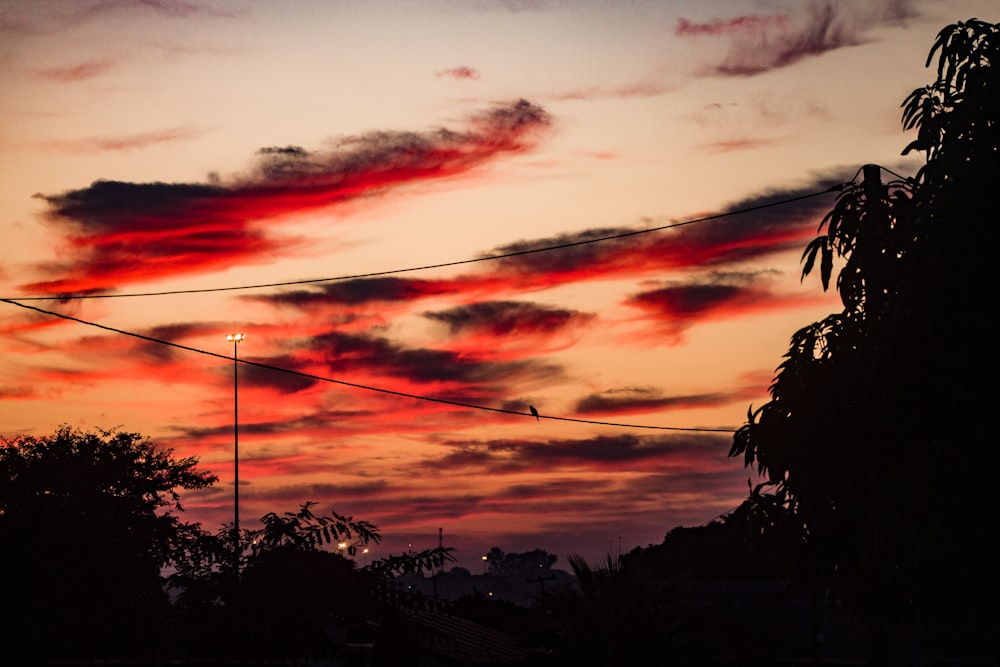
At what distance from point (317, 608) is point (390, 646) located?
8887mm

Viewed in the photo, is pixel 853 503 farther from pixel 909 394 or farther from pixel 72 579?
pixel 72 579

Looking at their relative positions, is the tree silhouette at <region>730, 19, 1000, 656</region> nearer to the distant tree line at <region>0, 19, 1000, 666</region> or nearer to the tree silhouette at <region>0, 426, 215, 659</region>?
the distant tree line at <region>0, 19, 1000, 666</region>

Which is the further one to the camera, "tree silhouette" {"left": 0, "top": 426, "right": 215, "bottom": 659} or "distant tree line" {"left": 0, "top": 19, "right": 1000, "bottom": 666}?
"tree silhouette" {"left": 0, "top": 426, "right": 215, "bottom": 659}

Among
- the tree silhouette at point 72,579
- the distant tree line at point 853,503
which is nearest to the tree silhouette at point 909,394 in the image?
the distant tree line at point 853,503

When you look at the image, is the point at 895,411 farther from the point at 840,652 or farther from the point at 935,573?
the point at 840,652

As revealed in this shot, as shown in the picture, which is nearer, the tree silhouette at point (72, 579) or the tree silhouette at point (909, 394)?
the tree silhouette at point (909, 394)

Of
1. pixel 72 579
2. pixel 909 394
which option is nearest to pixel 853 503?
pixel 909 394

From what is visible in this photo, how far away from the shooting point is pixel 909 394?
57.9 feet

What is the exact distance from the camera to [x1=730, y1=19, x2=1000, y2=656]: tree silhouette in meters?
16.6

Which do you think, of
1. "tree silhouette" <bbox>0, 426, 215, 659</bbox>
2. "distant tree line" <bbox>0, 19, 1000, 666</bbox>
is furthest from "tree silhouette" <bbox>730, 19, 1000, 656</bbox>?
"tree silhouette" <bbox>0, 426, 215, 659</bbox>

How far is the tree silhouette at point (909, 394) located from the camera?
16641 millimetres

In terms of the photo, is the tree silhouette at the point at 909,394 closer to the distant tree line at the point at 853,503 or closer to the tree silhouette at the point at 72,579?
the distant tree line at the point at 853,503

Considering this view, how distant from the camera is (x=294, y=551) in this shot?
67.1 ft

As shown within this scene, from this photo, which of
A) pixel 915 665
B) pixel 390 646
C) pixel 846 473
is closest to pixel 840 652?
pixel 915 665
